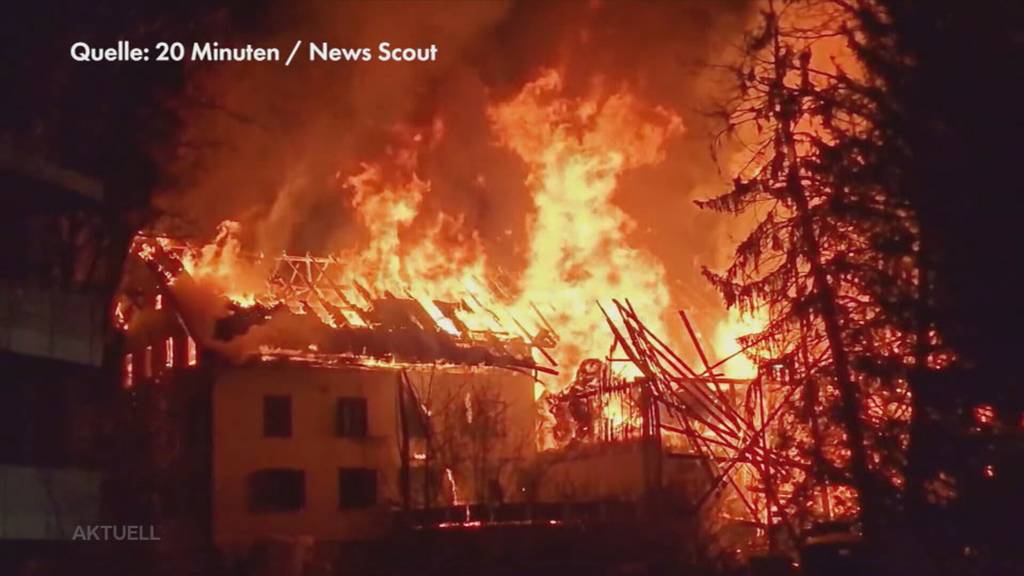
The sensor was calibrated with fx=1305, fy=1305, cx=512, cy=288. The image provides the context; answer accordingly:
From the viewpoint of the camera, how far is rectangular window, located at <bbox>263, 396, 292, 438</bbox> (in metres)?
35.2

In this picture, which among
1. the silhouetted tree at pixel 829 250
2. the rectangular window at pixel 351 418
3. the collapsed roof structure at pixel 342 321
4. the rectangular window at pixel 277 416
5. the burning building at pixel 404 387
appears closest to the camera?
the silhouetted tree at pixel 829 250

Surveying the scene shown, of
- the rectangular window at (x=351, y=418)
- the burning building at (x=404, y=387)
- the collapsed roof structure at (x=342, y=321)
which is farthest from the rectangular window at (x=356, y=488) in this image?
the collapsed roof structure at (x=342, y=321)

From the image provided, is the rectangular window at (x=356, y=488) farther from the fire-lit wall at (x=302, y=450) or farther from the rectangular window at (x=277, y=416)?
the rectangular window at (x=277, y=416)

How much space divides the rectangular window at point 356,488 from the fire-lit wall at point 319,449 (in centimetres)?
11

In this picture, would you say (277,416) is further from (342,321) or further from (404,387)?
(404,387)

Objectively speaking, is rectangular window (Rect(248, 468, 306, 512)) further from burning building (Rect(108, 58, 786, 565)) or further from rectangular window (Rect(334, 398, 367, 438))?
rectangular window (Rect(334, 398, 367, 438))

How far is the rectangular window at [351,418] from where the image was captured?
118 ft

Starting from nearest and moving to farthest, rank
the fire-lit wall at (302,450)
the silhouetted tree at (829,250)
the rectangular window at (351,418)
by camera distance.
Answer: the silhouetted tree at (829,250)
the fire-lit wall at (302,450)
the rectangular window at (351,418)

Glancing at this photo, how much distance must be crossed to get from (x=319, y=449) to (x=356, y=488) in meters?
1.46

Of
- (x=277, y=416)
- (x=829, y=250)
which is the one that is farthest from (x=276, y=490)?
(x=829, y=250)

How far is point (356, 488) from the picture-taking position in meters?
35.5

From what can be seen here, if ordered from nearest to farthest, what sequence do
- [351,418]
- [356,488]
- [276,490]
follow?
1. [276,490]
2. [356,488]
3. [351,418]

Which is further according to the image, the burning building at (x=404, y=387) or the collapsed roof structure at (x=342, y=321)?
the collapsed roof structure at (x=342, y=321)

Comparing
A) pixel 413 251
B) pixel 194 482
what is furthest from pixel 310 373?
pixel 413 251
